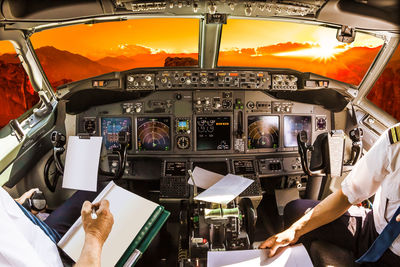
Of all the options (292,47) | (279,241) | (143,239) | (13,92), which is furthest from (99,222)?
(292,47)

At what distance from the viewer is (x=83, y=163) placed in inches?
54.7

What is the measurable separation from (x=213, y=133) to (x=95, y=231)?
1768mm

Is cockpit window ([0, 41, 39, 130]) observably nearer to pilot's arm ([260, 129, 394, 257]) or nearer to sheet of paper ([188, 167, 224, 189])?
sheet of paper ([188, 167, 224, 189])

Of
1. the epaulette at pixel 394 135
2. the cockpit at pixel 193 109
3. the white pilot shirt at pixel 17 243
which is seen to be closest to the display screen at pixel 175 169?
the cockpit at pixel 193 109

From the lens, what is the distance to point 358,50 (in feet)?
13.4

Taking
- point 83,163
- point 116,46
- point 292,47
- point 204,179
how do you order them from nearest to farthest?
point 83,163, point 204,179, point 116,46, point 292,47

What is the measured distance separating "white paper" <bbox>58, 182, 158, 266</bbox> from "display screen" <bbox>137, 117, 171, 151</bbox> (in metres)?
1.49

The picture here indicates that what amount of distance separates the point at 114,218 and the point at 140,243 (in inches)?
6.1

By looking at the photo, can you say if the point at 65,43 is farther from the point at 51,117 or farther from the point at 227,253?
the point at 227,253

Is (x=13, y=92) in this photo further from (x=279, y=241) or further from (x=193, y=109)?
(x=279, y=241)

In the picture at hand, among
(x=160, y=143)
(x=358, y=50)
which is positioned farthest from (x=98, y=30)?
(x=358, y=50)

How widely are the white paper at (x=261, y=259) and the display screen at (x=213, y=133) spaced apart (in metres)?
1.59

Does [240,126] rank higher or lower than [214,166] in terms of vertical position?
higher

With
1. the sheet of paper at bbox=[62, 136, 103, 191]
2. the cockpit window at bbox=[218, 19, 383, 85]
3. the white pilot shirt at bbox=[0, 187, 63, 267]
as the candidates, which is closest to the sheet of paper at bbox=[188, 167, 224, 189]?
the sheet of paper at bbox=[62, 136, 103, 191]
